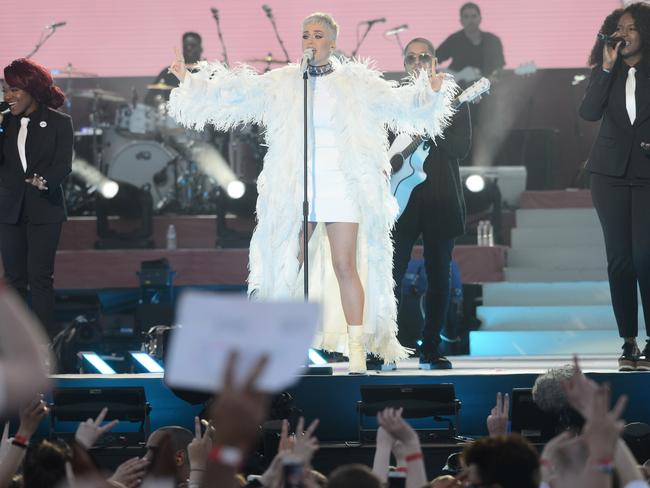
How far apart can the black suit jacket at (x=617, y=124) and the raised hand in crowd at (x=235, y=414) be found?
3.81 m

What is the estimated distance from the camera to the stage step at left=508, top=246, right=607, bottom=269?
9.97 metres

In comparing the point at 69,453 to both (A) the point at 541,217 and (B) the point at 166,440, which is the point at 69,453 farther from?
(A) the point at 541,217

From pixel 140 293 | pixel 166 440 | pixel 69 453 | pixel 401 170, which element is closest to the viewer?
pixel 166 440

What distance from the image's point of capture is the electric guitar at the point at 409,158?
6246mm

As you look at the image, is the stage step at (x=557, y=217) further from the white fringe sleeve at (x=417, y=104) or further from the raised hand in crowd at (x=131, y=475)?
the raised hand in crowd at (x=131, y=475)

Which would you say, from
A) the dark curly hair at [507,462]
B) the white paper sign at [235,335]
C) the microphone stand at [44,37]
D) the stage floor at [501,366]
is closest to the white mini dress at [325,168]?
the stage floor at [501,366]

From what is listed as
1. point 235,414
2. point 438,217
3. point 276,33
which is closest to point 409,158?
point 438,217

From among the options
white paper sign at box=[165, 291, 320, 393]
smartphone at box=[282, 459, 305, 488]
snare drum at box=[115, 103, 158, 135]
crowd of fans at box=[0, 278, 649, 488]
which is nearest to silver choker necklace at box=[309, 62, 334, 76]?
crowd of fans at box=[0, 278, 649, 488]

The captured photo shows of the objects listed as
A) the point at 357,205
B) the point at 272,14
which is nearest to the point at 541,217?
the point at 272,14

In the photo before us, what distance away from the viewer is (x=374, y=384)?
17.7ft

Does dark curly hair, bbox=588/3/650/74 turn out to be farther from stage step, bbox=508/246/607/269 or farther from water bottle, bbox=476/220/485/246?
water bottle, bbox=476/220/485/246

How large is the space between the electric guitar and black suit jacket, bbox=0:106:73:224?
67.8 inches

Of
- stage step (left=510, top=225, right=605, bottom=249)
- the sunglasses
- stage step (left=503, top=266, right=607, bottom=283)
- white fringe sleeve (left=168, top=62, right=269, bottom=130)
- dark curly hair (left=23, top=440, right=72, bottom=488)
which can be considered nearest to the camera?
dark curly hair (left=23, top=440, right=72, bottom=488)

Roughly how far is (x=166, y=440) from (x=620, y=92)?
3550mm
